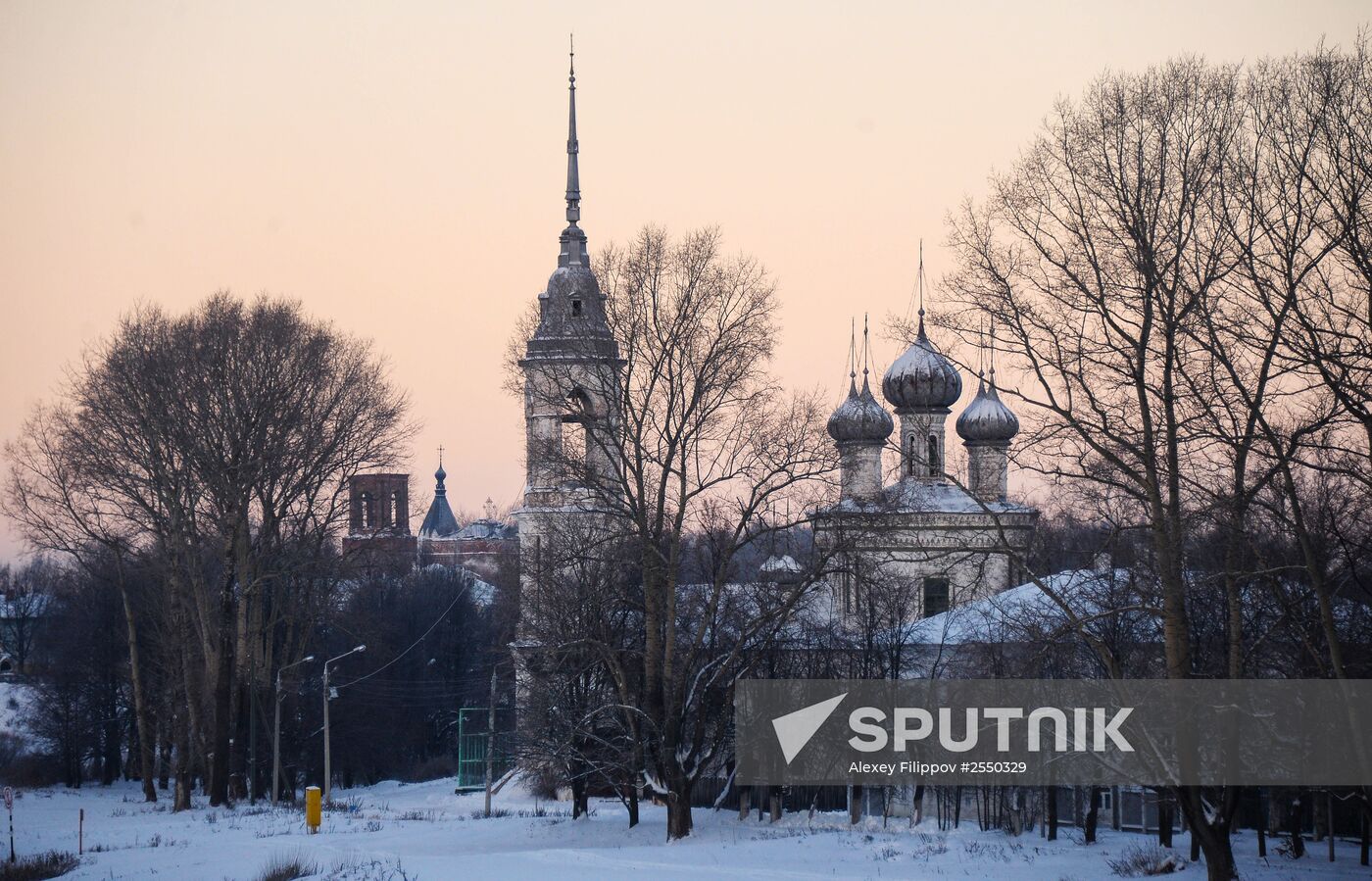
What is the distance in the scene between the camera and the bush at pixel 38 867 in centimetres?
2333

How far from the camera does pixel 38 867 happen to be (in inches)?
937

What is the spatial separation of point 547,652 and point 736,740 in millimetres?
4548

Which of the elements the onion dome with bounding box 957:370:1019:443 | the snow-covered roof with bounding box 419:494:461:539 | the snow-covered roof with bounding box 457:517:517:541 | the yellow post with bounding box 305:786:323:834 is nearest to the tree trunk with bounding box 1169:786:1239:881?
the yellow post with bounding box 305:786:323:834

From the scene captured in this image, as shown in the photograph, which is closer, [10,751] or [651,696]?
→ [651,696]

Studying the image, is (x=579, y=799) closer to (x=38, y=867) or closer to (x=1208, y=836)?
(x=38, y=867)

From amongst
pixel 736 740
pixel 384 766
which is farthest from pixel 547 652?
pixel 384 766

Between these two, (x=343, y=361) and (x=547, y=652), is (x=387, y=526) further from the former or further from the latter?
(x=547, y=652)

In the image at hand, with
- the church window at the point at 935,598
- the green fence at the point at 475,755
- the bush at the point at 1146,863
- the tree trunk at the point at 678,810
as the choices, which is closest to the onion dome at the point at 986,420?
the church window at the point at 935,598

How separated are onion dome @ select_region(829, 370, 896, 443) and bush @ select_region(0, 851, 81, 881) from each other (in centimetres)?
3316

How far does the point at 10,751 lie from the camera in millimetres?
61219

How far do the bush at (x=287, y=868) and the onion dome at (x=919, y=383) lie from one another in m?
35.0

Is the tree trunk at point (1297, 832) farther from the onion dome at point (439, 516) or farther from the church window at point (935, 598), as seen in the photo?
the onion dome at point (439, 516)

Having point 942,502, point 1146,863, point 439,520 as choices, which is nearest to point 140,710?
point 942,502

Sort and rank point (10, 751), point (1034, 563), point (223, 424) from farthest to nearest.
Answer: point (10, 751) → point (223, 424) → point (1034, 563)
